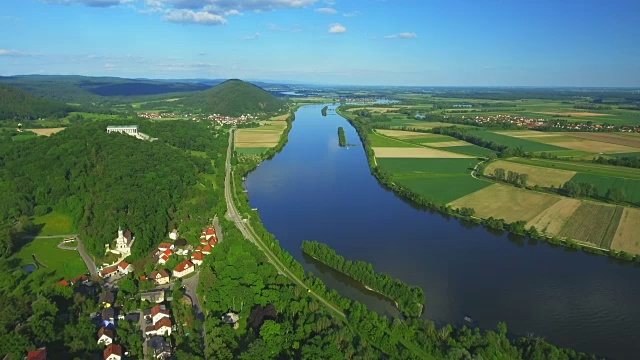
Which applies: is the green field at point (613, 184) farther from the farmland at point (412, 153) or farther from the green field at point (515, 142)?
the green field at point (515, 142)

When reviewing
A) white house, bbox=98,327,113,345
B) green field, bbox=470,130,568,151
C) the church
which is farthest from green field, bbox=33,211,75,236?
green field, bbox=470,130,568,151

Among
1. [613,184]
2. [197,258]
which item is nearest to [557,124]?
[613,184]

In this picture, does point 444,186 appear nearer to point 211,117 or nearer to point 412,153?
point 412,153

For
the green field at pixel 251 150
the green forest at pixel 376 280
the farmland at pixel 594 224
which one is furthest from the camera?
the green field at pixel 251 150

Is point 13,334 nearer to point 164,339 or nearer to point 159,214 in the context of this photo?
point 164,339

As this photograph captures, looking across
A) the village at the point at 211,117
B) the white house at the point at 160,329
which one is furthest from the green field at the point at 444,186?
the village at the point at 211,117

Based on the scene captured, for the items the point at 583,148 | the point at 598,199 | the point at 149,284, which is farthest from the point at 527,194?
the point at 149,284
